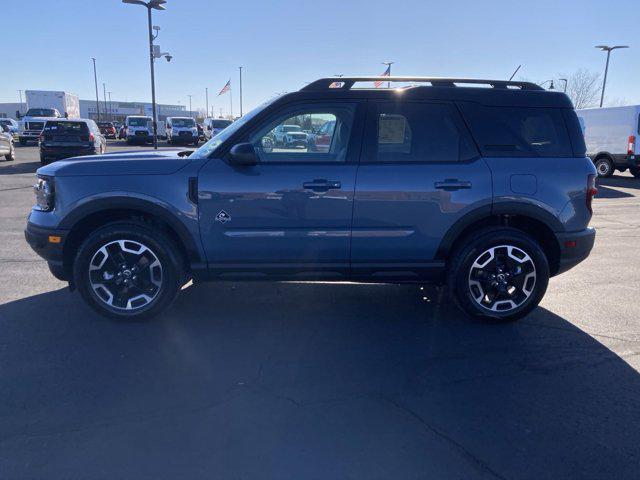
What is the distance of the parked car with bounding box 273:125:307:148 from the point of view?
4.39m

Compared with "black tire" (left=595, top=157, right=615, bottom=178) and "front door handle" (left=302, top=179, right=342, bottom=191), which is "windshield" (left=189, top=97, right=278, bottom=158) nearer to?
"front door handle" (left=302, top=179, right=342, bottom=191)

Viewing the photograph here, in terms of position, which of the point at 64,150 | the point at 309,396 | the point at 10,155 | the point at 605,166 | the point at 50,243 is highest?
the point at 64,150

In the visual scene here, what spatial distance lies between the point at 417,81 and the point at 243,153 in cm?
167

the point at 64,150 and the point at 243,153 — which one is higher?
the point at 243,153

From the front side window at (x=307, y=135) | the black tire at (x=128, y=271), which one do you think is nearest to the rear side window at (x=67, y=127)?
the black tire at (x=128, y=271)

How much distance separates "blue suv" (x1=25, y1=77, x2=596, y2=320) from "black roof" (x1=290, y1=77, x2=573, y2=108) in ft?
0.04

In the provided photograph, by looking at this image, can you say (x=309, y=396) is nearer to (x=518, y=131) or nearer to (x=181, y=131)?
(x=518, y=131)

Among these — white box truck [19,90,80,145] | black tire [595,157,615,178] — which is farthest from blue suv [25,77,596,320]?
white box truck [19,90,80,145]

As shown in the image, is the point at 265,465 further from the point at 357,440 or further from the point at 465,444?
the point at 465,444

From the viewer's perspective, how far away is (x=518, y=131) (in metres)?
4.50

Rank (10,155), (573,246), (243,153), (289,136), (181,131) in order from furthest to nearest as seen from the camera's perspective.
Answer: (181,131) → (10,155) → (573,246) → (289,136) → (243,153)

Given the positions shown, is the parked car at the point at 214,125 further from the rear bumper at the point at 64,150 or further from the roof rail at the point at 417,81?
the roof rail at the point at 417,81

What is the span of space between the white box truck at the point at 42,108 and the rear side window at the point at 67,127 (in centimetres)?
1833

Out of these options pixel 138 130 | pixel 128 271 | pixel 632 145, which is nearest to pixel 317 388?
pixel 128 271
